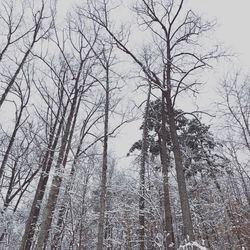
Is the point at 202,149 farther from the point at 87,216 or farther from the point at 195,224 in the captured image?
the point at 87,216

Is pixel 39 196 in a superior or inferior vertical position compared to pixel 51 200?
superior

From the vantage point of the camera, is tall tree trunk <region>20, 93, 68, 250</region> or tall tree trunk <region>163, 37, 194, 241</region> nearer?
tall tree trunk <region>163, 37, 194, 241</region>

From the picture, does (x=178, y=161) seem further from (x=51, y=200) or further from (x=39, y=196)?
(x=39, y=196)

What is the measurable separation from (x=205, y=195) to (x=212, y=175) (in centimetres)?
148

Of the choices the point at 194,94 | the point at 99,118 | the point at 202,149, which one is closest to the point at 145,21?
the point at 194,94

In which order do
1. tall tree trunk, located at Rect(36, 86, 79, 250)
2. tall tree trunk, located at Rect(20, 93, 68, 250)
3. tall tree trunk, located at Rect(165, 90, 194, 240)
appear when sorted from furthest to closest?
tall tree trunk, located at Rect(20, 93, 68, 250)
tall tree trunk, located at Rect(36, 86, 79, 250)
tall tree trunk, located at Rect(165, 90, 194, 240)

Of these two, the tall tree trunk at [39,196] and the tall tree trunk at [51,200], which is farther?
the tall tree trunk at [39,196]

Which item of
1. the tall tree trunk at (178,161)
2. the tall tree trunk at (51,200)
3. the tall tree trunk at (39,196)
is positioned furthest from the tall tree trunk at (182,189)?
the tall tree trunk at (39,196)

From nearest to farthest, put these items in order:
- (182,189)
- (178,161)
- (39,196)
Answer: (182,189)
(178,161)
(39,196)

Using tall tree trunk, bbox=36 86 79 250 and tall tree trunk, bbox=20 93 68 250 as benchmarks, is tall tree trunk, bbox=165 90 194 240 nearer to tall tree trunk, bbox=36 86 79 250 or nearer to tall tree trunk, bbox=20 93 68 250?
tall tree trunk, bbox=36 86 79 250

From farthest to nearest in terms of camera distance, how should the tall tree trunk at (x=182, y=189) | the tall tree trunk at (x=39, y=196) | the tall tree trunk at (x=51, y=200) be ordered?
the tall tree trunk at (x=39, y=196) → the tall tree trunk at (x=51, y=200) → the tall tree trunk at (x=182, y=189)

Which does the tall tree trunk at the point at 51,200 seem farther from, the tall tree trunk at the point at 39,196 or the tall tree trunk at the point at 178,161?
the tall tree trunk at the point at 178,161

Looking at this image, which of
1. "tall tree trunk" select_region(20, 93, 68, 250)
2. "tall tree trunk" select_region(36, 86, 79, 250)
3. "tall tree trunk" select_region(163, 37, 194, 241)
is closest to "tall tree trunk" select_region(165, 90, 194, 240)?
"tall tree trunk" select_region(163, 37, 194, 241)

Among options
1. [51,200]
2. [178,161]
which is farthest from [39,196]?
[178,161]
